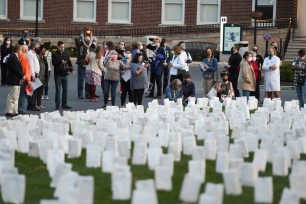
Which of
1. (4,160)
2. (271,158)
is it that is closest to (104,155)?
(4,160)

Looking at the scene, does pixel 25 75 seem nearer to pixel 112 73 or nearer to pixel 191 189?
pixel 112 73

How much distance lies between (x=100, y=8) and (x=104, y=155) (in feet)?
147

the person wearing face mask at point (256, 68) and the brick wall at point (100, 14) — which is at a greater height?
the brick wall at point (100, 14)

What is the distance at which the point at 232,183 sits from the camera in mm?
12680

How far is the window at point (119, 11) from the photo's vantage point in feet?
191

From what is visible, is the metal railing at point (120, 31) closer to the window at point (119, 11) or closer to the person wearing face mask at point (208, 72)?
the window at point (119, 11)

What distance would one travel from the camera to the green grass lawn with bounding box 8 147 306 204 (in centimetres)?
1253

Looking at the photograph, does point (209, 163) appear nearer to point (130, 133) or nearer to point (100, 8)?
point (130, 133)

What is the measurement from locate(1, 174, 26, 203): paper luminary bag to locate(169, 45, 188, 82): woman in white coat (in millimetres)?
18925

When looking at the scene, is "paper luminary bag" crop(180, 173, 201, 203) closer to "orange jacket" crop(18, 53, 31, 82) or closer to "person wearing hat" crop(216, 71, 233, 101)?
"orange jacket" crop(18, 53, 31, 82)

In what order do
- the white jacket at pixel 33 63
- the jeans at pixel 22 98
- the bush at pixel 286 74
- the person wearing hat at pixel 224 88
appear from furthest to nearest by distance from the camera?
the bush at pixel 286 74 → the person wearing hat at pixel 224 88 → the white jacket at pixel 33 63 → the jeans at pixel 22 98

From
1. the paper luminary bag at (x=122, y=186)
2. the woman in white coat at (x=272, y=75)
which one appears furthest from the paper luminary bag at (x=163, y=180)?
the woman in white coat at (x=272, y=75)

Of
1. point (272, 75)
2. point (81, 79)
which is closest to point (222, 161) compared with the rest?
point (272, 75)

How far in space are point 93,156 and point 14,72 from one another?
11.1m
